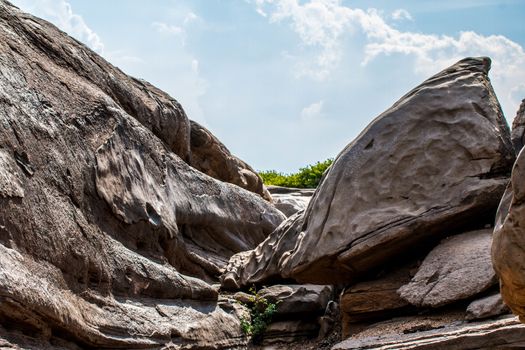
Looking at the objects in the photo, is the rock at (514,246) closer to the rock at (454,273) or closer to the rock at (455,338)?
the rock at (455,338)

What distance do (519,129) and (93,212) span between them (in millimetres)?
4631

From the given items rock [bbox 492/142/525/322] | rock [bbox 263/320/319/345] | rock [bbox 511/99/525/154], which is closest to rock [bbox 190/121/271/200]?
rock [bbox 263/320/319/345]

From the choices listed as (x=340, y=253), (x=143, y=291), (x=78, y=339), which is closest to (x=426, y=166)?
(x=340, y=253)

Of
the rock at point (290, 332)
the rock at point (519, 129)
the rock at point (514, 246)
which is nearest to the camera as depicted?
the rock at point (514, 246)

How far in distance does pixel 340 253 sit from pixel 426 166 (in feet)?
4.19

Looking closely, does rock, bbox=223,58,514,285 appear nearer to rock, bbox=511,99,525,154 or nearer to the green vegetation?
rock, bbox=511,99,525,154

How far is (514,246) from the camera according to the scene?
9.46 ft

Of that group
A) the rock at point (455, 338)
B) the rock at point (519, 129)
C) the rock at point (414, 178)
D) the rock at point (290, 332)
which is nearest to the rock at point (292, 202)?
the rock at point (290, 332)

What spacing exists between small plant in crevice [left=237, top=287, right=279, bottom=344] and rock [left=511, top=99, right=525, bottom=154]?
3520 millimetres

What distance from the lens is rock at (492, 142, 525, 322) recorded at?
2818 mm

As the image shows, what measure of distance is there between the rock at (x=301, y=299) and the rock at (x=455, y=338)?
91.0 inches

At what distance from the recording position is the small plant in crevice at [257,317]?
8.72m

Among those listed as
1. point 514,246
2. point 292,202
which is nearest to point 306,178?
point 292,202

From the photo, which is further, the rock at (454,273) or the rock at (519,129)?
the rock at (519,129)
